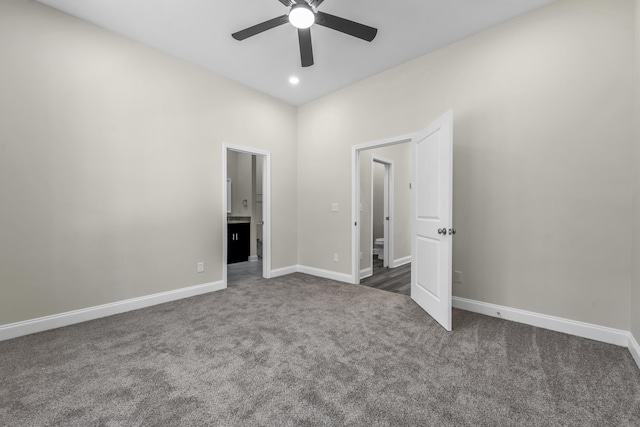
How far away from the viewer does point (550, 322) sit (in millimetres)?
2447

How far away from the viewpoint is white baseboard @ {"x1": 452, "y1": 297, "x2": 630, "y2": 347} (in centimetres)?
218

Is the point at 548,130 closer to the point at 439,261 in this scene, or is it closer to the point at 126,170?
the point at 439,261

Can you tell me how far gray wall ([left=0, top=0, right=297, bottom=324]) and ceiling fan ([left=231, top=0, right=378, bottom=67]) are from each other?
1.50m

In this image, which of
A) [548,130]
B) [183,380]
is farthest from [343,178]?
[183,380]

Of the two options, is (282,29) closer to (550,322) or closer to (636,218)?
(636,218)

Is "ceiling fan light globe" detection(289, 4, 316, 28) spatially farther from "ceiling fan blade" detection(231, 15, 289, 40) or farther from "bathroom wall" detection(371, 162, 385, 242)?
"bathroom wall" detection(371, 162, 385, 242)

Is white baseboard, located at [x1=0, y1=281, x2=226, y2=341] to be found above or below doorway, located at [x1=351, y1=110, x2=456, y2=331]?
below

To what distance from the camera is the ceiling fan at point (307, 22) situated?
2.05 m

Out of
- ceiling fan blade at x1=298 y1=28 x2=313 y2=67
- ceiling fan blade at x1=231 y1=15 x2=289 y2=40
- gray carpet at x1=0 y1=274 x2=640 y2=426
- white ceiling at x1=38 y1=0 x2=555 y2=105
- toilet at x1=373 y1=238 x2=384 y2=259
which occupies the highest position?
white ceiling at x1=38 y1=0 x2=555 y2=105

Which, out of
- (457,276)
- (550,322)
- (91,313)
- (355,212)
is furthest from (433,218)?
(91,313)

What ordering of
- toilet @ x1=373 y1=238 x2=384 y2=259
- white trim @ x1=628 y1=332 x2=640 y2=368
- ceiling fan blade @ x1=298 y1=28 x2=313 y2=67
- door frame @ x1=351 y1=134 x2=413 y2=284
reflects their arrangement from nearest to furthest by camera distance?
white trim @ x1=628 y1=332 x2=640 y2=368 < ceiling fan blade @ x1=298 y1=28 x2=313 y2=67 < door frame @ x1=351 y1=134 x2=413 y2=284 < toilet @ x1=373 y1=238 x2=384 y2=259

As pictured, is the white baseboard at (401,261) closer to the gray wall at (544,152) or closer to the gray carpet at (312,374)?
the gray wall at (544,152)

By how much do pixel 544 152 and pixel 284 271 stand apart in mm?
3744

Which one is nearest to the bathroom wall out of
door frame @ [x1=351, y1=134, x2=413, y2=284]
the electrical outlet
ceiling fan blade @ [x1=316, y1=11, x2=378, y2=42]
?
door frame @ [x1=351, y1=134, x2=413, y2=284]
